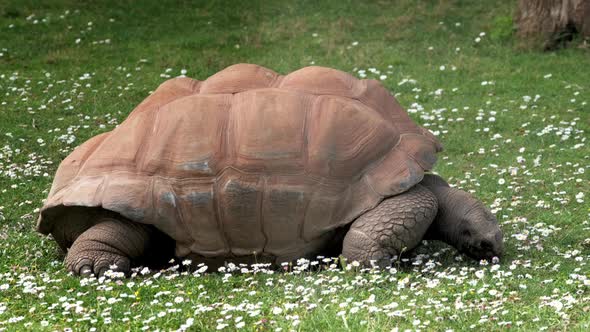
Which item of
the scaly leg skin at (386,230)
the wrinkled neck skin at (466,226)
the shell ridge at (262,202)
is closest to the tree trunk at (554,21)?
the wrinkled neck skin at (466,226)

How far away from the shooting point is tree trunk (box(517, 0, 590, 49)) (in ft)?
47.7

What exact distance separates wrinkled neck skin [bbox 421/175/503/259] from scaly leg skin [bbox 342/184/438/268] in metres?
0.37

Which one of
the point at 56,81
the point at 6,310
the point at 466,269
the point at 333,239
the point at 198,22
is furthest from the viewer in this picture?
the point at 198,22

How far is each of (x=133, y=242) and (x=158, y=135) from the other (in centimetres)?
84

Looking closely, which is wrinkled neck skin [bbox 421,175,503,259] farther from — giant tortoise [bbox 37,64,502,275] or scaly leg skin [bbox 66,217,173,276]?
scaly leg skin [bbox 66,217,173,276]

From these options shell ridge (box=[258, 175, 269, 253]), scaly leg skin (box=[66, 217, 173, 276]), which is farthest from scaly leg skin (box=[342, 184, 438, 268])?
scaly leg skin (box=[66, 217, 173, 276])

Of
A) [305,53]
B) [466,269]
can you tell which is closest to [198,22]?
[305,53]

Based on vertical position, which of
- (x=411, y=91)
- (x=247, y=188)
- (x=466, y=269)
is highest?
(x=247, y=188)

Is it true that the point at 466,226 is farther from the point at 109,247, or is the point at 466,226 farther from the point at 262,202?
the point at 109,247

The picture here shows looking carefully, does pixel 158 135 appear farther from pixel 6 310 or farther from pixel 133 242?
pixel 6 310

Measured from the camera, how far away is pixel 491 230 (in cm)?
731

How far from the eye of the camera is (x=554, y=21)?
580 inches

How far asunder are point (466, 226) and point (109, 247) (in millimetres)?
2725

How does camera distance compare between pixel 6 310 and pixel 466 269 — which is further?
pixel 466 269
